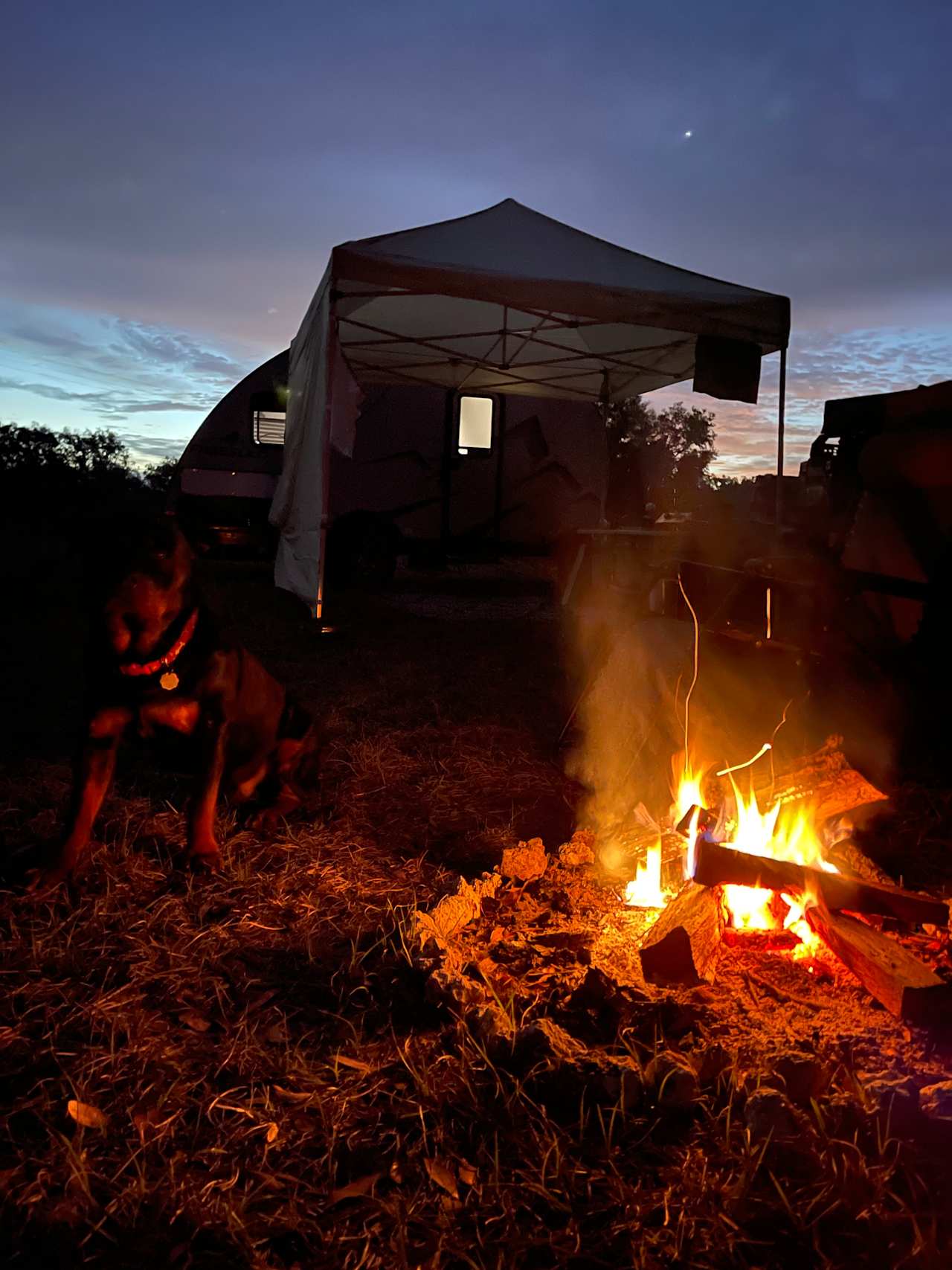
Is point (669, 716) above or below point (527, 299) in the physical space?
below

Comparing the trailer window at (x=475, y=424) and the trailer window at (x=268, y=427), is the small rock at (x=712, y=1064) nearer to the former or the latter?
the trailer window at (x=475, y=424)

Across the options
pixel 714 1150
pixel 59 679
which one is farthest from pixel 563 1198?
pixel 59 679

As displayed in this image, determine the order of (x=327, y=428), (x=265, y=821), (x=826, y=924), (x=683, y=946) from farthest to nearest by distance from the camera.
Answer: (x=327, y=428) < (x=265, y=821) < (x=826, y=924) < (x=683, y=946)

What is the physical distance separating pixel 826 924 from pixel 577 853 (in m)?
0.89

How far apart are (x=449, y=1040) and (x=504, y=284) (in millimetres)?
5915

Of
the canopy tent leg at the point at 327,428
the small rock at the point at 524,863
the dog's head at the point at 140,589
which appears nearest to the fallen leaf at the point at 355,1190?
the small rock at the point at 524,863

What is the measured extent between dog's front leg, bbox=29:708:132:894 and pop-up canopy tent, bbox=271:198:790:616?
4.34 meters

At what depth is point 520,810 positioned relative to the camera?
137 inches

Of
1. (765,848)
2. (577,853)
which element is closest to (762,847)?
(765,848)

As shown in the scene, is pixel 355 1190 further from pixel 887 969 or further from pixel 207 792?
pixel 207 792

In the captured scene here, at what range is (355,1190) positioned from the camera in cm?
145

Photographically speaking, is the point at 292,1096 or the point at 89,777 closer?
the point at 292,1096

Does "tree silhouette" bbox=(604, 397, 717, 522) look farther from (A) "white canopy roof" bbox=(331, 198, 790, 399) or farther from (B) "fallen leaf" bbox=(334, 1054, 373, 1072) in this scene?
(B) "fallen leaf" bbox=(334, 1054, 373, 1072)

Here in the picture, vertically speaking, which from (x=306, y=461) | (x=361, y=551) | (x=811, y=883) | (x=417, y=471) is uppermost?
(x=417, y=471)
